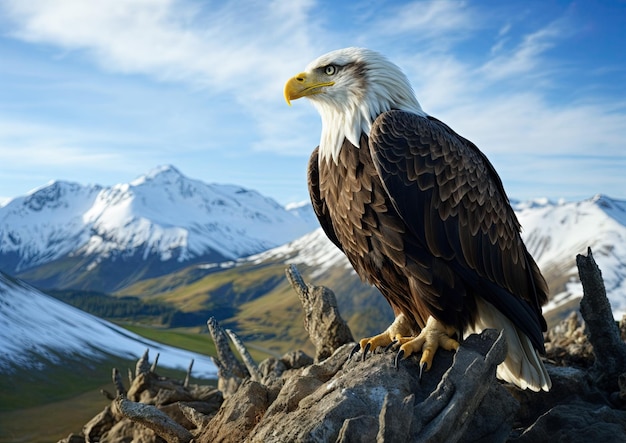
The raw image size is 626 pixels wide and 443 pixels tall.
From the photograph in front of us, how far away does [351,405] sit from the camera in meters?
5.52

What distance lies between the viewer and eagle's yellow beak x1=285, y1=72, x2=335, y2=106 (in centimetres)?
774

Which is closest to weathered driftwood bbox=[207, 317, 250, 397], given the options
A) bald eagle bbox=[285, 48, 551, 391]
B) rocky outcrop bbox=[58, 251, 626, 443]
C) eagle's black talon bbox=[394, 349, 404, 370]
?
rocky outcrop bbox=[58, 251, 626, 443]

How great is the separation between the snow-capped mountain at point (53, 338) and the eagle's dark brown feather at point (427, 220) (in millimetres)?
88593

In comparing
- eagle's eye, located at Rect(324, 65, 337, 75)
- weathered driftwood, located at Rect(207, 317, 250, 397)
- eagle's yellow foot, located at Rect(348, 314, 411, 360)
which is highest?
eagle's eye, located at Rect(324, 65, 337, 75)

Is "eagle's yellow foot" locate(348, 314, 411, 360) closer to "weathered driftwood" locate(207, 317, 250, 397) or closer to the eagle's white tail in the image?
the eagle's white tail

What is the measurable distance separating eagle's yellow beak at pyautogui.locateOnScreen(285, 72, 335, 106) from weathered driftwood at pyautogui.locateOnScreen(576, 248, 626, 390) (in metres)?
4.90

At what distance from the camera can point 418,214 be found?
6973mm

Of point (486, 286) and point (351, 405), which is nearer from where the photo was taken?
point (351, 405)

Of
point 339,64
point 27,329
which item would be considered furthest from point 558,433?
point 27,329

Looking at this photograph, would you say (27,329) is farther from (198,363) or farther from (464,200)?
(464,200)

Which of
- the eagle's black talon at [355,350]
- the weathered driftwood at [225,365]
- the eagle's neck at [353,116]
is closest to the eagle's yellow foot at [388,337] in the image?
the eagle's black talon at [355,350]

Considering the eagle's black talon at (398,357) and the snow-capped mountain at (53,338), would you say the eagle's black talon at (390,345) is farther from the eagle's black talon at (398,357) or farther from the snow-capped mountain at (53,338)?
the snow-capped mountain at (53,338)

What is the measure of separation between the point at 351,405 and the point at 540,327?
130 inches

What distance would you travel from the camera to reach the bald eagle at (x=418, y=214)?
6961 mm
